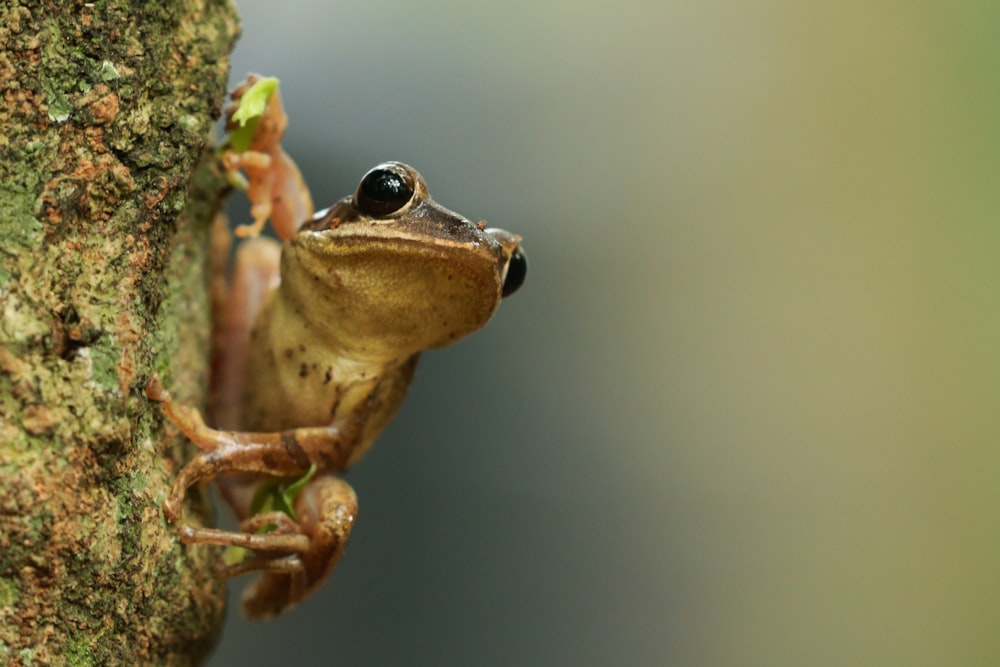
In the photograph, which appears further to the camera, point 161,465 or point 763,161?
point 763,161

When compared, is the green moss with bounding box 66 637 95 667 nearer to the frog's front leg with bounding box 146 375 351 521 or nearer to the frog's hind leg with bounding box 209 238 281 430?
the frog's front leg with bounding box 146 375 351 521

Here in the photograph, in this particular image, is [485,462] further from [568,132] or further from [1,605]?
[1,605]

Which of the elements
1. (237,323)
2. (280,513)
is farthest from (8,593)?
(237,323)

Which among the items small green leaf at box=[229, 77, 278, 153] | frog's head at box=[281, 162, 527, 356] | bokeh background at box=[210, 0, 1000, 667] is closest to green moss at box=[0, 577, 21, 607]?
frog's head at box=[281, 162, 527, 356]

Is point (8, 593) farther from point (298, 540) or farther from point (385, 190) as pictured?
point (385, 190)

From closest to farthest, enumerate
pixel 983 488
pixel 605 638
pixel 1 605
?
pixel 1 605 < pixel 605 638 < pixel 983 488

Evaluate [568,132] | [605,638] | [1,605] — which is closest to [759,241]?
[568,132]
